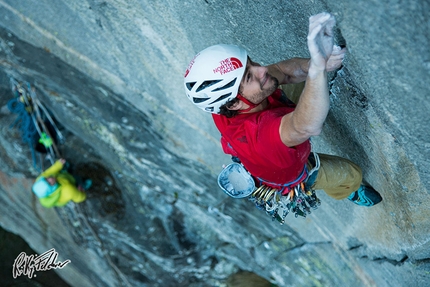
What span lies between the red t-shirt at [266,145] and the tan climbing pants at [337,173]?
27cm

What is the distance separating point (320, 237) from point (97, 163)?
3.08 meters

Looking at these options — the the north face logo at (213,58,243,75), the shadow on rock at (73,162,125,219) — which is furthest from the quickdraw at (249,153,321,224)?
the shadow on rock at (73,162,125,219)

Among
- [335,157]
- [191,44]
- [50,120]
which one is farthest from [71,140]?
[335,157]

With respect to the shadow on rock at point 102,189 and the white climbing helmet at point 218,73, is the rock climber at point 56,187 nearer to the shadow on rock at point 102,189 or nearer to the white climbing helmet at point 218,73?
the shadow on rock at point 102,189

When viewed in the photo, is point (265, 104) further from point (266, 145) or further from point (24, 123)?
point (24, 123)

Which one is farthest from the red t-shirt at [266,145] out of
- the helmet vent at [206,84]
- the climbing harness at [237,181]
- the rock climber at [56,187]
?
the rock climber at [56,187]

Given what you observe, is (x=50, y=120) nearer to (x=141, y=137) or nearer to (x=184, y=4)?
(x=141, y=137)

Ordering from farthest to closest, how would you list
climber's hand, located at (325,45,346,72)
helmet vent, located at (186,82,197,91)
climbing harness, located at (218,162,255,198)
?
climbing harness, located at (218,162,255,198)
helmet vent, located at (186,82,197,91)
climber's hand, located at (325,45,346,72)

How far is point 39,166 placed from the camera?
6.06m

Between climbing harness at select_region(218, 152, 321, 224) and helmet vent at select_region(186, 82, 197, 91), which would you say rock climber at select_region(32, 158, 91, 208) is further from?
helmet vent at select_region(186, 82, 197, 91)

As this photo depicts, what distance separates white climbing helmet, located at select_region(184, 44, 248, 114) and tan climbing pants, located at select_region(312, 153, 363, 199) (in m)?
0.92

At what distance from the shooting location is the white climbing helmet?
2.26 metres

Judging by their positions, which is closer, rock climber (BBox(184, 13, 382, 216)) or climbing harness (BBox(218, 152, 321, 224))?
rock climber (BBox(184, 13, 382, 216))

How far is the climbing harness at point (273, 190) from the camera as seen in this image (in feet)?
9.11
